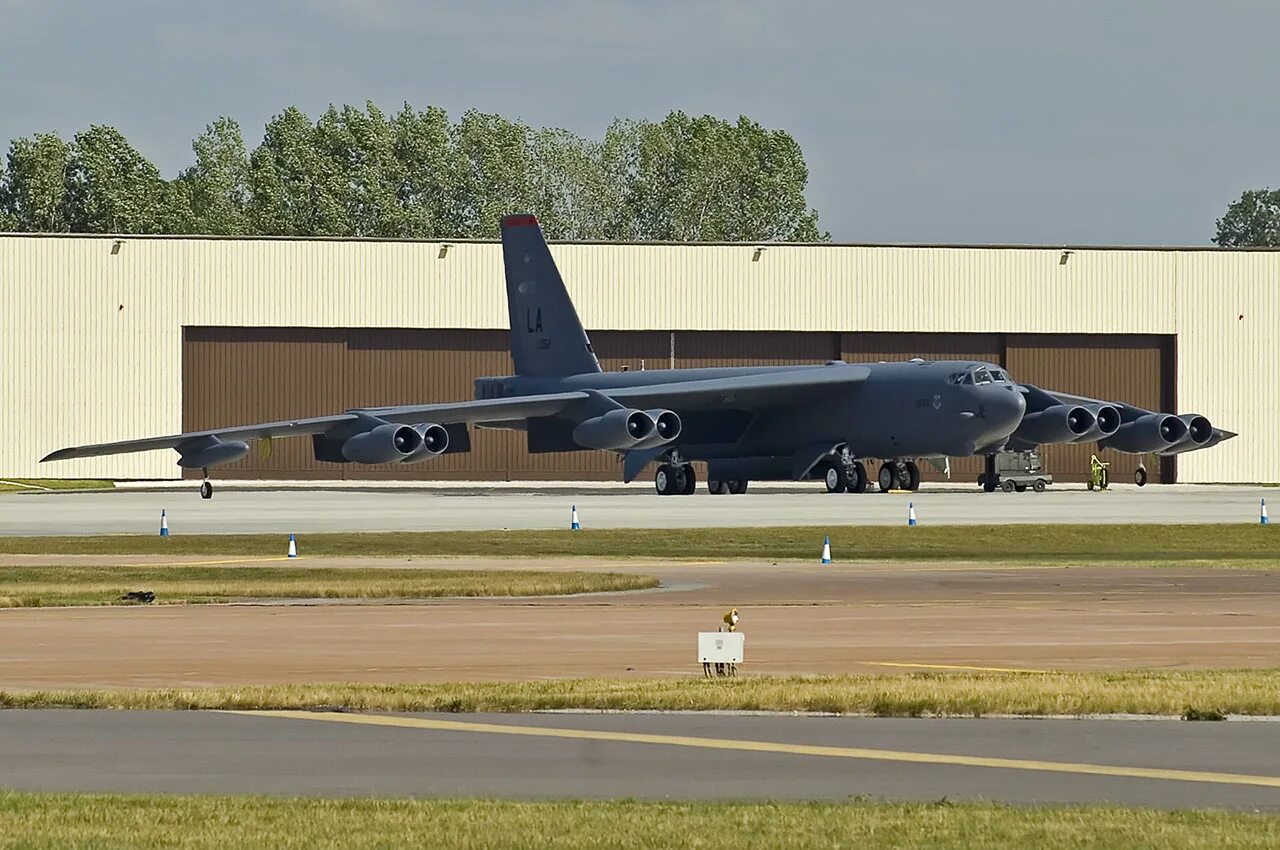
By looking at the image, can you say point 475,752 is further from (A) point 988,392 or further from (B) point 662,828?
(A) point 988,392

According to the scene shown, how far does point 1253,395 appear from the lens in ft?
256

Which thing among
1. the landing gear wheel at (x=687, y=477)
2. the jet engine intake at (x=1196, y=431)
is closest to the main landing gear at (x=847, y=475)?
the landing gear wheel at (x=687, y=477)

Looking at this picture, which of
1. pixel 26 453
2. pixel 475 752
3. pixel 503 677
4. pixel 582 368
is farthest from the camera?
pixel 26 453

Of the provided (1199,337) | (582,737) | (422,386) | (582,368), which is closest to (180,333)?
(422,386)

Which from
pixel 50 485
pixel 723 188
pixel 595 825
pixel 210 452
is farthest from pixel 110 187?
pixel 595 825

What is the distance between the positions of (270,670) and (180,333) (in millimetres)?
58342

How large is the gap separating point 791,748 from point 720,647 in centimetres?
397

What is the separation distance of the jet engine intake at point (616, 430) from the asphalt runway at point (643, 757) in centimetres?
4243

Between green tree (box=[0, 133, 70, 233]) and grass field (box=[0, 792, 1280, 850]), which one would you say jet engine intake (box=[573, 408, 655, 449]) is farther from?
green tree (box=[0, 133, 70, 233])

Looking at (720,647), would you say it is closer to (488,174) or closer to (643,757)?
(643,757)

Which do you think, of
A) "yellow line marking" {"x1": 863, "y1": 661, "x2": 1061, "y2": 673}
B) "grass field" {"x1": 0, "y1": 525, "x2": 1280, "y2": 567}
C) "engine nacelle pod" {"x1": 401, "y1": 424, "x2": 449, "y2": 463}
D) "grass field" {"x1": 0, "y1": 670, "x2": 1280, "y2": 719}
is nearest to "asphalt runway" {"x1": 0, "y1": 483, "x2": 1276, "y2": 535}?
"engine nacelle pod" {"x1": 401, "y1": 424, "x2": 449, "y2": 463}

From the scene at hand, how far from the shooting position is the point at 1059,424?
6131cm

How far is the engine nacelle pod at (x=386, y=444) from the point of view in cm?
5781

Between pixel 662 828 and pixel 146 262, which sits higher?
pixel 146 262
